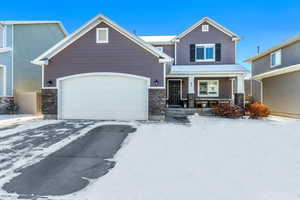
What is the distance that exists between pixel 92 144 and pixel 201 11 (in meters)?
14.7

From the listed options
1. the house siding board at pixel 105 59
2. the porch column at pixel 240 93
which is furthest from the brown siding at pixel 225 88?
the house siding board at pixel 105 59

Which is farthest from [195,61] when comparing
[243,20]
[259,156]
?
[259,156]

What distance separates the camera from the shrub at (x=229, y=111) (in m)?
11.2

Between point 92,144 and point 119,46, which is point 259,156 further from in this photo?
point 119,46

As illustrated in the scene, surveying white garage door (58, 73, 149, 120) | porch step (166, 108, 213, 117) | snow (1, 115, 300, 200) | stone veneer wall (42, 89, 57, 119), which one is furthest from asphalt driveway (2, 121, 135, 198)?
porch step (166, 108, 213, 117)

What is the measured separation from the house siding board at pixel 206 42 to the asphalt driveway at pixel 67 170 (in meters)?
11.2

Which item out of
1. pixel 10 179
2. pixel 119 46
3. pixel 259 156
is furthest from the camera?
pixel 119 46

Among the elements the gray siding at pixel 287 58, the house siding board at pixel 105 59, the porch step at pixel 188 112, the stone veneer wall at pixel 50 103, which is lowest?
the porch step at pixel 188 112

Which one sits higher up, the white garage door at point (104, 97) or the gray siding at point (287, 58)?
the gray siding at point (287, 58)

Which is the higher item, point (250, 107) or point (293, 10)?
point (293, 10)

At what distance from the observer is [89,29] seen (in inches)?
392

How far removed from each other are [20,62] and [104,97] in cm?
834

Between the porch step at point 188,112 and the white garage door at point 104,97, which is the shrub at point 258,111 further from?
the white garage door at point 104,97

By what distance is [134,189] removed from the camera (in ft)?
9.68
